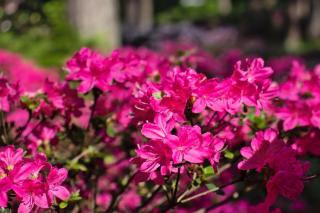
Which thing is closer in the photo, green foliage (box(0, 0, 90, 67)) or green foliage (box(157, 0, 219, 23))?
green foliage (box(0, 0, 90, 67))

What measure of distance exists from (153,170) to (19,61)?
5.08 meters

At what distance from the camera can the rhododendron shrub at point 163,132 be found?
1681 millimetres

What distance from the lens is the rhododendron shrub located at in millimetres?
1681

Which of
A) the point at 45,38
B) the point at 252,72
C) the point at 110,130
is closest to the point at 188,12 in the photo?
the point at 45,38

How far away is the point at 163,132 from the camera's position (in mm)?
1676

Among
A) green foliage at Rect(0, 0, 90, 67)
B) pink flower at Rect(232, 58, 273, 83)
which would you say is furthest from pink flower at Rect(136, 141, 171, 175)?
green foliage at Rect(0, 0, 90, 67)

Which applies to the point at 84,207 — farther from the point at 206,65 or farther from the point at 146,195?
the point at 206,65

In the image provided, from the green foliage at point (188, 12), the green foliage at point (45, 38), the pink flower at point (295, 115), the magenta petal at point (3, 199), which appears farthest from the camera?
the green foliage at point (188, 12)

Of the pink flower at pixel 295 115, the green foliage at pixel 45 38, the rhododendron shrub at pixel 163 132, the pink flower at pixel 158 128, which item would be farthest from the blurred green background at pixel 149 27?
the pink flower at pixel 158 128

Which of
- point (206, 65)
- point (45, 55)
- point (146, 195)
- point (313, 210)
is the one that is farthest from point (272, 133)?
point (45, 55)

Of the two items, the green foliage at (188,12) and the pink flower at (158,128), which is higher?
the pink flower at (158,128)

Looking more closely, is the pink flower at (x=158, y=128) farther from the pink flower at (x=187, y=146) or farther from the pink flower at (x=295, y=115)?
the pink flower at (x=295, y=115)

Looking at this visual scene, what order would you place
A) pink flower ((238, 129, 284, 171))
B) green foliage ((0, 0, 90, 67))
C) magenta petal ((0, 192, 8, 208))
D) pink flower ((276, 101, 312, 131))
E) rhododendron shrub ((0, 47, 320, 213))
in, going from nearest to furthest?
1. magenta petal ((0, 192, 8, 208))
2. rhododendron shrub ((0, 47, 320, 213))
3. pink flower ((238, 129, 284, 171))
4. pink flower ((276, 101, 312, 131))
5. green foliage ((0, 0, 90, 67))

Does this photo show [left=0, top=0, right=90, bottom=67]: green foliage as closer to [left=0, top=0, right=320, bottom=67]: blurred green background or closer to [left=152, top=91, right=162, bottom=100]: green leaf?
[left=0, top=0, right=320, bottom=67]: blurred green background
